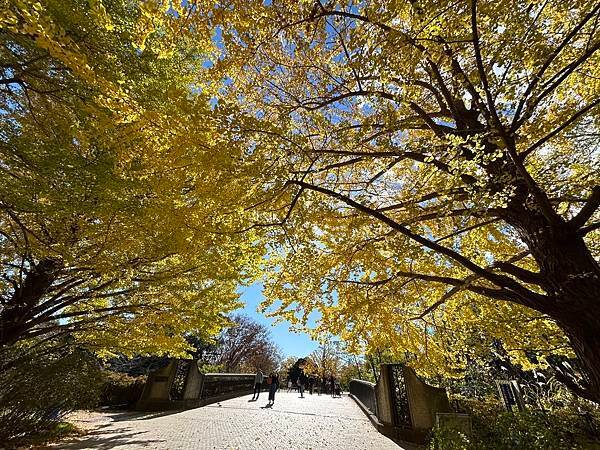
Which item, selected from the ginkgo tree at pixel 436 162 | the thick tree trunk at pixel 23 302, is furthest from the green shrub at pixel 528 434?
the thick tree trunk at pixel 23 302

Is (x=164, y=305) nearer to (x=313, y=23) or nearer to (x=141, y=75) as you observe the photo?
(x=141, y=75)

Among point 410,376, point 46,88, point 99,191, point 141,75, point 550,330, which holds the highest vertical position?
point 141,75

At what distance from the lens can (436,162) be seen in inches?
153

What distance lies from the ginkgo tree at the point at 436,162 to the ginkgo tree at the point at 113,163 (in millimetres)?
687

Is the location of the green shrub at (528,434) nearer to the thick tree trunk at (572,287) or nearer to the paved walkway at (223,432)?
the thick tree trunk at (572,287)

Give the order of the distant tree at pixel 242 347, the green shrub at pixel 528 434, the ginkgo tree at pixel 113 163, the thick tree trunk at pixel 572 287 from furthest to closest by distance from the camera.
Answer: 1. the distant tree at pixel 242 347
2. the green shrub at pixel 528 434
3. the ginkgo tree at pixel 113 163
4. the thick tree trunk at pixel 572 287

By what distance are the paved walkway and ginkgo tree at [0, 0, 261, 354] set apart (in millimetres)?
2365

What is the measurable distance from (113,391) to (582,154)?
53.7ft

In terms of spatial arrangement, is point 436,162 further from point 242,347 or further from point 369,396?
point 242,347

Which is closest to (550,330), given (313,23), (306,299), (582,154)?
(582,154)

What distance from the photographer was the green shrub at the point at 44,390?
5020 millimetres

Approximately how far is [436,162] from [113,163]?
443 centimetres

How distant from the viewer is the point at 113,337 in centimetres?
637

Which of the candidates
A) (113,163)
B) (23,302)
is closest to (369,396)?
(23,302)
